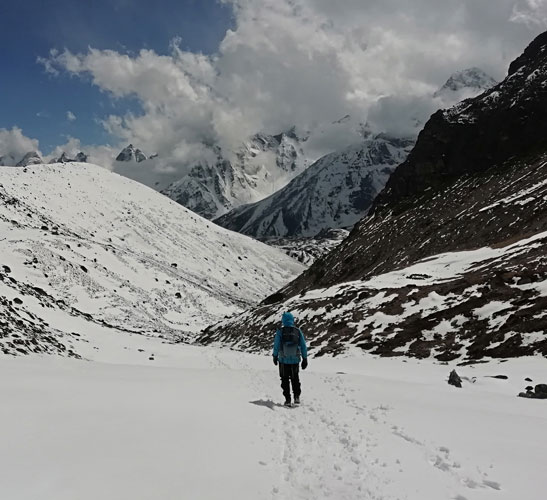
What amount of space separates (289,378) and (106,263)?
82.6 meters

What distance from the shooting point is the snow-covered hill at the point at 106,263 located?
43750mm

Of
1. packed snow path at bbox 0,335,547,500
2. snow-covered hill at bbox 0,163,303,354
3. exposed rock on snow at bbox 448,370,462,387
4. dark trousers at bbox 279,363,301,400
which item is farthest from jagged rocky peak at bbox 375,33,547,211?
packed snow path at bbox 0,335,547,500

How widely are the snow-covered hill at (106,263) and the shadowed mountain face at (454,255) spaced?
1815 centimetres

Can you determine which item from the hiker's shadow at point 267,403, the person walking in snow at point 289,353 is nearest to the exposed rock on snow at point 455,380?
the person walking in snow at point 289,353

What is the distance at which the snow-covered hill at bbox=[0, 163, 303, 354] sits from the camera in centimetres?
4375

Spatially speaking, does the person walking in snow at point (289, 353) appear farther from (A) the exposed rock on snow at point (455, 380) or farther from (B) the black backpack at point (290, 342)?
(A) the exposed rock on snow at point (455, 380)

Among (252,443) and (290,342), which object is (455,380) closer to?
(290,342)

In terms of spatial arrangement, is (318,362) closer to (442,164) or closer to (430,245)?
(430,245)

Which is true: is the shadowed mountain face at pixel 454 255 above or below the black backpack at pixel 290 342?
above

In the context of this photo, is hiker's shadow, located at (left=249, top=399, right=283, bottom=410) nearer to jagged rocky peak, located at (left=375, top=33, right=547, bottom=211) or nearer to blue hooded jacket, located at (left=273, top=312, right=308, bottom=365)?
blue hooded jacket, located at (left=273, top=312, right=308, bottom=365)

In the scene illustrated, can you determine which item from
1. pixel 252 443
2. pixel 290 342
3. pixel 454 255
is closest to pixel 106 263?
pixel 454 255

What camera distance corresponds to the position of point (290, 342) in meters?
14.1

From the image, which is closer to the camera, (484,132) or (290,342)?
(290,342)

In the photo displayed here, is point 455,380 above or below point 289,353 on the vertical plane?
below
